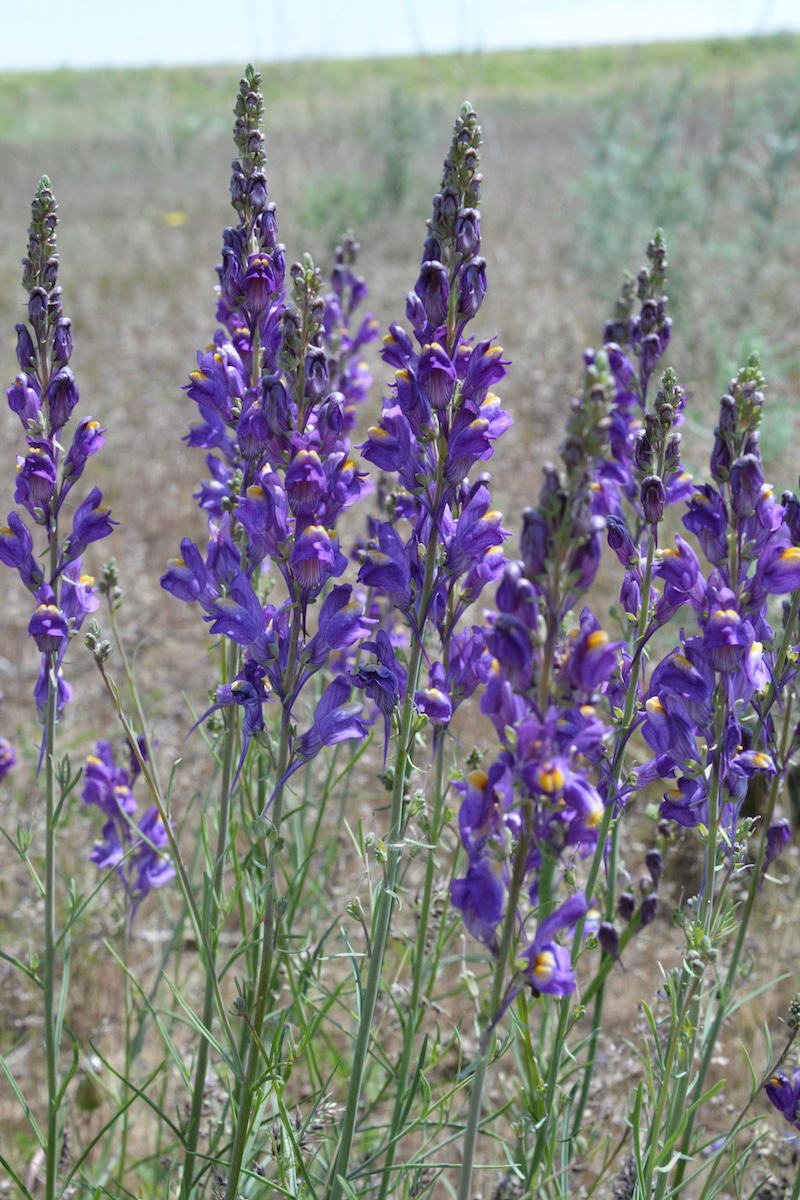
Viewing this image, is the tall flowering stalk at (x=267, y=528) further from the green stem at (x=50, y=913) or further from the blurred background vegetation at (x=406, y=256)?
the blurred background vegetation at (x=406, y=256)

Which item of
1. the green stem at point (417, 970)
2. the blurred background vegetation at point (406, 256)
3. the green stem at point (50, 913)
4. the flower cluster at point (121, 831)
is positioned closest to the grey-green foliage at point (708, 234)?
the blurred background vegetation at point (406, 256)

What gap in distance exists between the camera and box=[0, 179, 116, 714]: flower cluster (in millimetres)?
1938

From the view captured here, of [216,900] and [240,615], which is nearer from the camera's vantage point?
[240,615]

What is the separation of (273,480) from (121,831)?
1.63 m

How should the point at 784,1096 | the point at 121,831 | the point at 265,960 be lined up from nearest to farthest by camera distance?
the point at 265,960 < the point at 784,1096 < the point at 121,831

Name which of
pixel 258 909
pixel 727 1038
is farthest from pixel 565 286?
pixel 258 909

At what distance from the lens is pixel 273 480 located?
174cm

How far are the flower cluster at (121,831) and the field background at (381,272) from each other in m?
0.39

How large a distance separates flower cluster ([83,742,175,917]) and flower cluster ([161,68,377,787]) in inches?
A: 38.1

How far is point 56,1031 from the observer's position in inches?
82.1

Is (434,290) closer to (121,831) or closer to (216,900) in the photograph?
(216,900)

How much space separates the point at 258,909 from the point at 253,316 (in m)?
1.42

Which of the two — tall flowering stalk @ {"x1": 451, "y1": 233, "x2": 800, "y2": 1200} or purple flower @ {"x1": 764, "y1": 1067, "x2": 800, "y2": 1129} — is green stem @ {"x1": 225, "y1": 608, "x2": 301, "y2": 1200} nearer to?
tall flowering stalk @ {"x1": 451, "y1": 233, "x2": 800, "y2": 1200}

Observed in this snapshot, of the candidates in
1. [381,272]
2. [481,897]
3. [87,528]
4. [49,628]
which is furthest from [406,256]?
[481,897]
